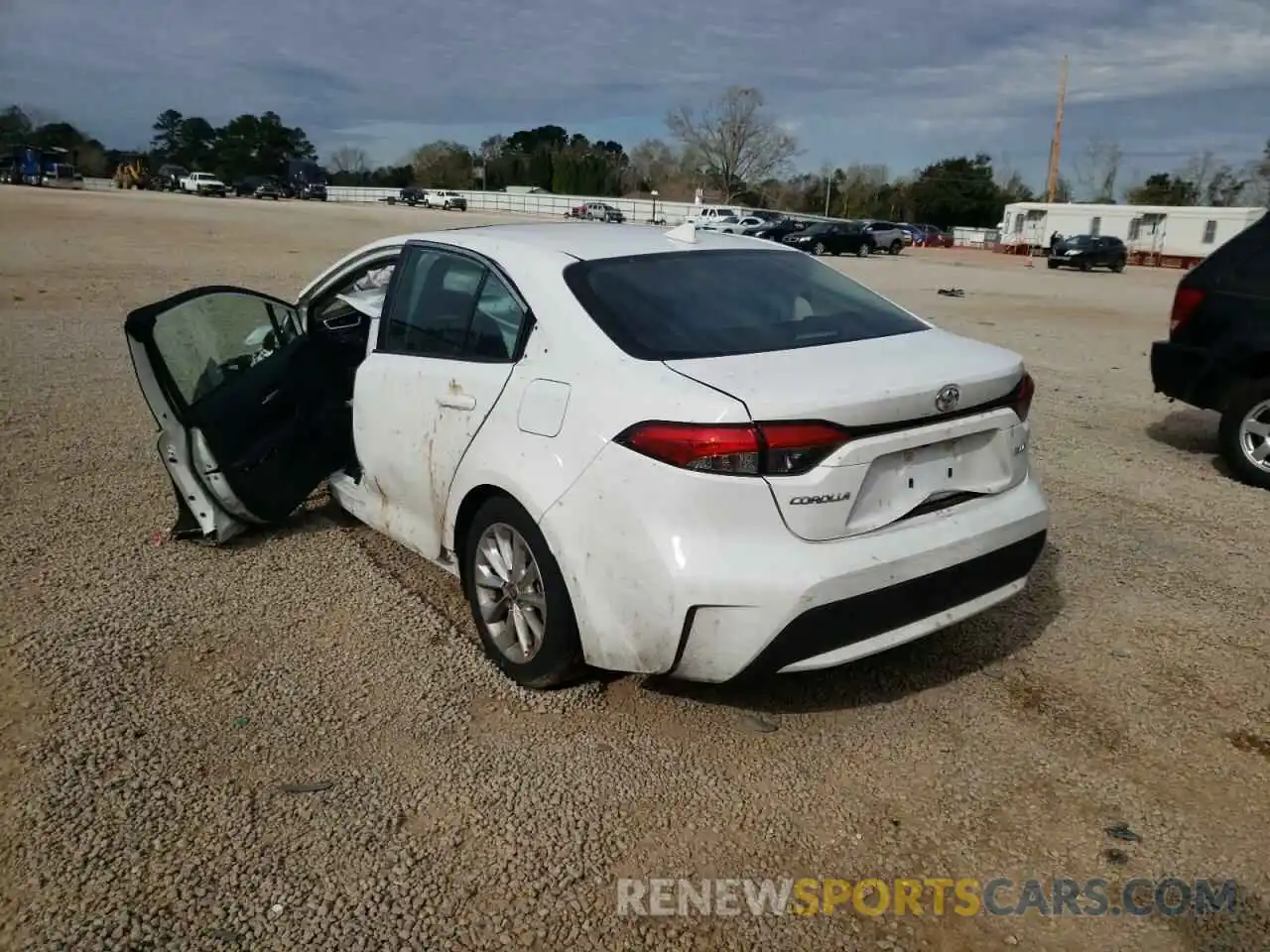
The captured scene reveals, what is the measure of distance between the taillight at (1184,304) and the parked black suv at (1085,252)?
110 feet

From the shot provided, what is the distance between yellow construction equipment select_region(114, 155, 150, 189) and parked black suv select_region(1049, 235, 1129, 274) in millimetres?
74608

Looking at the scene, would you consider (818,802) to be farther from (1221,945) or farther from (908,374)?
(908,374)

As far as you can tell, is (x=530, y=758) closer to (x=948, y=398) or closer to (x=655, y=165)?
(x=948, y=398)

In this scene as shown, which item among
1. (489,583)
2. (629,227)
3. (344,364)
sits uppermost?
(629,227)

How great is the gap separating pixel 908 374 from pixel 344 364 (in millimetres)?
3035

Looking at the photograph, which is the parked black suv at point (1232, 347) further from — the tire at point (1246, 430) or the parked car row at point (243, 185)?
the parked car row at point (243, 185)

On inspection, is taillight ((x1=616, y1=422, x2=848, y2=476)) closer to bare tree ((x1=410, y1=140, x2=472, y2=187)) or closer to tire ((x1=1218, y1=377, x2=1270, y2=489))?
tire ((x1=1218, y1=377, x2=1270, y2=489))

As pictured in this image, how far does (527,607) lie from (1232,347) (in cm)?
516


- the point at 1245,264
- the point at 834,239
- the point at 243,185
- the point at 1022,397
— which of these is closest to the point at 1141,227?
the point at 834,239

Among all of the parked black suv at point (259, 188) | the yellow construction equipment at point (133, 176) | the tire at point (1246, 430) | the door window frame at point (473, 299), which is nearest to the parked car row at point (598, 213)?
the parked black suv at point (259, 188)

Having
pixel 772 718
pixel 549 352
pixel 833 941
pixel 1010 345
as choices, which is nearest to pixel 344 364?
pixel 549 352

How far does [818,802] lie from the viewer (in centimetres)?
289

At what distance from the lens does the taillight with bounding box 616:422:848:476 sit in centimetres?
274

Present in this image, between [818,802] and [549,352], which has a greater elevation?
[549,352]
